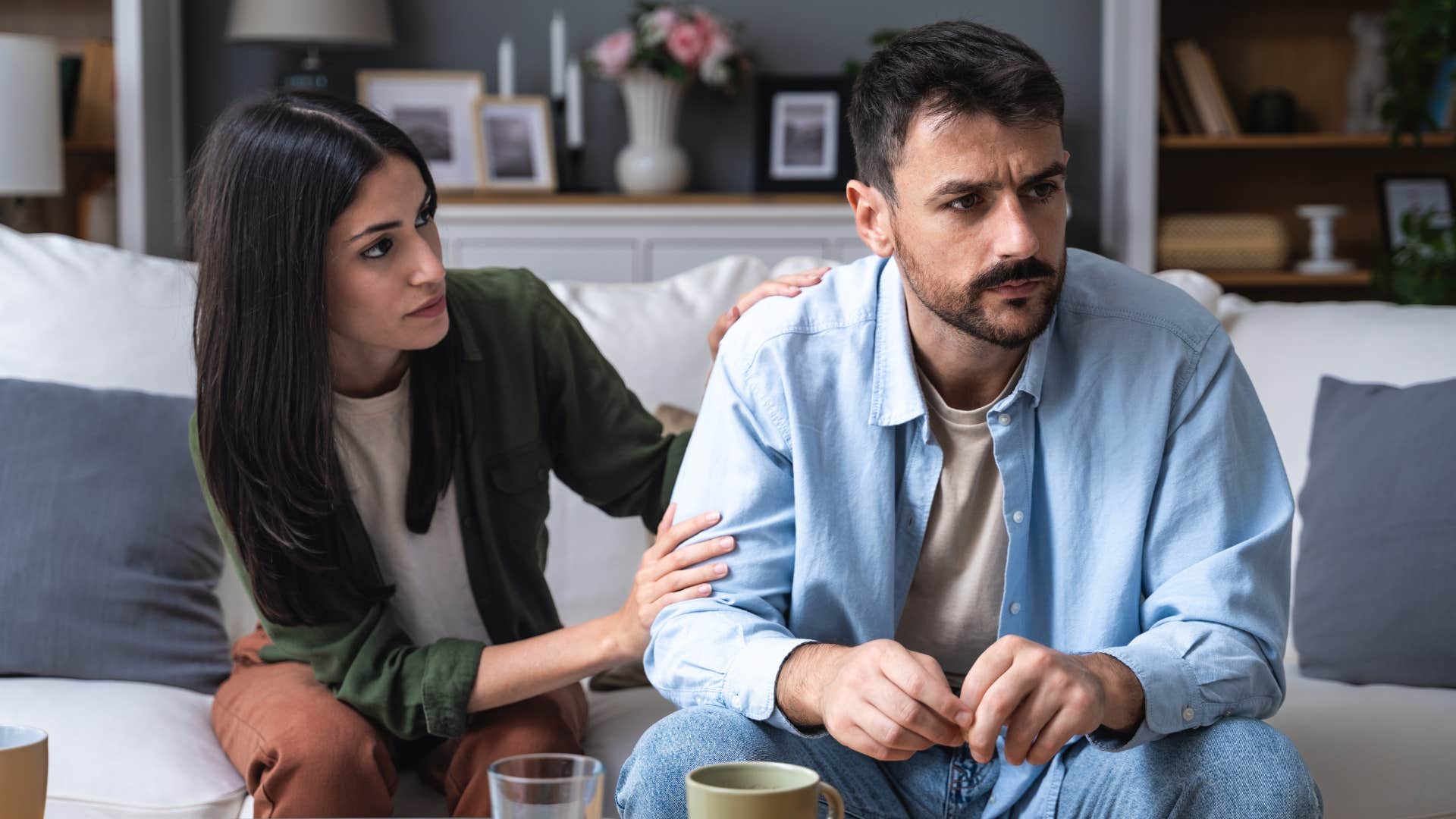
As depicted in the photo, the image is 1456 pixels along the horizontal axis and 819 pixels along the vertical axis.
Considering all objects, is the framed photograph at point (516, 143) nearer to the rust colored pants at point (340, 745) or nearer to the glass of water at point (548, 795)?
the rust colored pants at point (340, 745)

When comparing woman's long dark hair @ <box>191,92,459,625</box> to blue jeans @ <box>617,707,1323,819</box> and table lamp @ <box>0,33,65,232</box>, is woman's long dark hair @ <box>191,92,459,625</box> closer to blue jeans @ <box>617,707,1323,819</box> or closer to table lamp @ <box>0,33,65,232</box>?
blue jeans @ <box>617,707,1323,819</box>

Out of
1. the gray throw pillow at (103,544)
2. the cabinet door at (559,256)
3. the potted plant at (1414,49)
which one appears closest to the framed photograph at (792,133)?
the cabinet door at (559,256)

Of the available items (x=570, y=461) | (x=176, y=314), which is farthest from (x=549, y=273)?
(x=570, y=461)

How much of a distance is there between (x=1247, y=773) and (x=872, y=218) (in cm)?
60

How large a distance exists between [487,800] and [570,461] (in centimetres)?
41

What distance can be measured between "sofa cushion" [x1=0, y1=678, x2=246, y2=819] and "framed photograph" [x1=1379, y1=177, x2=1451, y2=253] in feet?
11.6

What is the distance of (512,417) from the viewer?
1611mm

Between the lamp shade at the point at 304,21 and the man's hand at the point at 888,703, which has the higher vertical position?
the lamp shade at the point at 304,21

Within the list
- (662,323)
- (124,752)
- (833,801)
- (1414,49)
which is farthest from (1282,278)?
(833,801)

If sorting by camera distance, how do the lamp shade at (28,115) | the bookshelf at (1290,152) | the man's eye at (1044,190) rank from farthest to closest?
the bookshelf at (1290,152) < the lamp shade at (28,115) < the man's eye at (1044,190)

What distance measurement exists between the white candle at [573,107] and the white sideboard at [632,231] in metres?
0.18

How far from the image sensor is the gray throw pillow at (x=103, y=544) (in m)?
1.71

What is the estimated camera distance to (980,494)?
54.1 inches

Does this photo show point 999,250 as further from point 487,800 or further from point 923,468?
point 487,800
